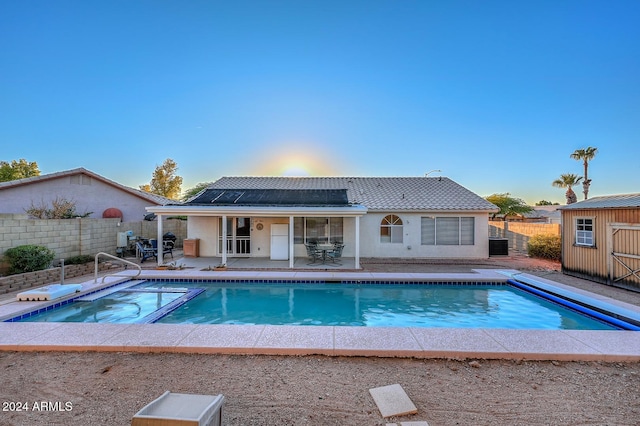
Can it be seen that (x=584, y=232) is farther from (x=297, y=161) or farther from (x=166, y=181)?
(x=166, y=181)

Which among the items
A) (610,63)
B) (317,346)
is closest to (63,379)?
(317,346)

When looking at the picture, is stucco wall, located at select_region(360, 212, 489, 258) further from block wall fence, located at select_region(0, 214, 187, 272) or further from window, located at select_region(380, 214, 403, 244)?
block wall fence, located at select_region(0, 214, 187, 272)

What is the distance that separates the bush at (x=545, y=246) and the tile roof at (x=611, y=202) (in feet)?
11.1

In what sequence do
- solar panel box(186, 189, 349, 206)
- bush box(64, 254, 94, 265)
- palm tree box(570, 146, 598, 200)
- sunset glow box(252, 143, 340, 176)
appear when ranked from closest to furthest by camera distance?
bush box(64, 254, 94, 265) → solar panel box(186, 189, 349, 206) → sunset glow box(252, 143, 340, 176) → palm tree box(570, 146, 598, 200)

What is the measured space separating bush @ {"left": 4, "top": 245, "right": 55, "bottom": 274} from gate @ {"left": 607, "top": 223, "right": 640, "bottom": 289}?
17.7 meters

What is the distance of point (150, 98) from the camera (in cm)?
1459

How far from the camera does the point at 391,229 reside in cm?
1427

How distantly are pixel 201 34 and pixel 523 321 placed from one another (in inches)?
578

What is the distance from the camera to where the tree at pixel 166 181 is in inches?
1556

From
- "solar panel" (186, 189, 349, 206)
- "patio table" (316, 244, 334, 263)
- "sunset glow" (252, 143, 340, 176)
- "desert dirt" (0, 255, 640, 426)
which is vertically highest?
"sunset glow" (252, 143, 340, 176)

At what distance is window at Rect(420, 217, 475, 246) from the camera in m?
14.2

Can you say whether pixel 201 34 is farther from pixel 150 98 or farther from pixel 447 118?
pixel 447 118

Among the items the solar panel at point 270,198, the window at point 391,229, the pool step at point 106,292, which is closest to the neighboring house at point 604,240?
A: the window at point 391,229

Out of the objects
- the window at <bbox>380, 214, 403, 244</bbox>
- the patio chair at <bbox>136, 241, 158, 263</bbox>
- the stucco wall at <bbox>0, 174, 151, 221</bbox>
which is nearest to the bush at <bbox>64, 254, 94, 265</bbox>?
the patio chair at <bbox>136, 241, 158, 263</bbox>
